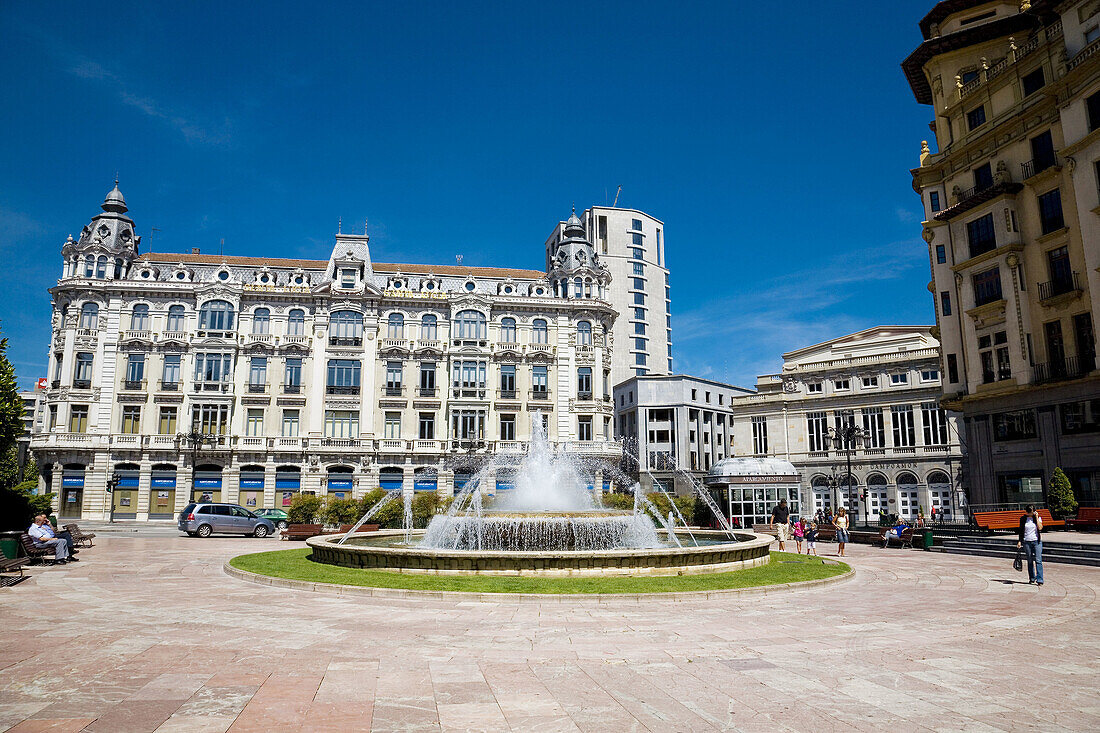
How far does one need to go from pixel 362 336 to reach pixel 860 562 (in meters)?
39.1

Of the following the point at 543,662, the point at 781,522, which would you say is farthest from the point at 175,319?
the point at 543,662

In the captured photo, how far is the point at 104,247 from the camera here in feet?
165

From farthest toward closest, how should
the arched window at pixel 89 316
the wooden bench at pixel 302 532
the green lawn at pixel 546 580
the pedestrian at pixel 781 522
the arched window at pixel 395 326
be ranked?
the arched window at pixel 395 326, the arched window at pixel 89 316, the wooden bench at pixel 302 532, the pedestrian at pixel 781 522, the green lawn at pixel 546 580

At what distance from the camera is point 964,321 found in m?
36.5

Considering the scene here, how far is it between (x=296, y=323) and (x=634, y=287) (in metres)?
49.3

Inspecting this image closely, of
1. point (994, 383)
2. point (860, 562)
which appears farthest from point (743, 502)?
point (860, 562)

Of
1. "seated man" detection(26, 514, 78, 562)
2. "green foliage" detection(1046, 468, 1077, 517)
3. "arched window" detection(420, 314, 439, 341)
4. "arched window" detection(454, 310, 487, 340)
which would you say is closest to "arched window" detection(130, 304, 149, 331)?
"arched window" detection(420, 314, 439, 341)

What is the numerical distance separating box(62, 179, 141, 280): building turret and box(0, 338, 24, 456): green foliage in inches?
865

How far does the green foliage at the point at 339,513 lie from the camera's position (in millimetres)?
35072

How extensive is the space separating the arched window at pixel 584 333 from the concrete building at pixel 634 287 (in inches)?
1301

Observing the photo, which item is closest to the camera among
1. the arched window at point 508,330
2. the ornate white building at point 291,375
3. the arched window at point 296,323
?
the ornate white building at point 291,375

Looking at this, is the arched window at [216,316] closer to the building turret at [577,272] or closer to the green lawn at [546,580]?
the building turret at [577,272]

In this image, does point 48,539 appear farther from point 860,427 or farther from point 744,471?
point 860,427

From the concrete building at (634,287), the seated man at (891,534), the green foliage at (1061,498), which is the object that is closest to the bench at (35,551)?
the seated man at (891,534)
